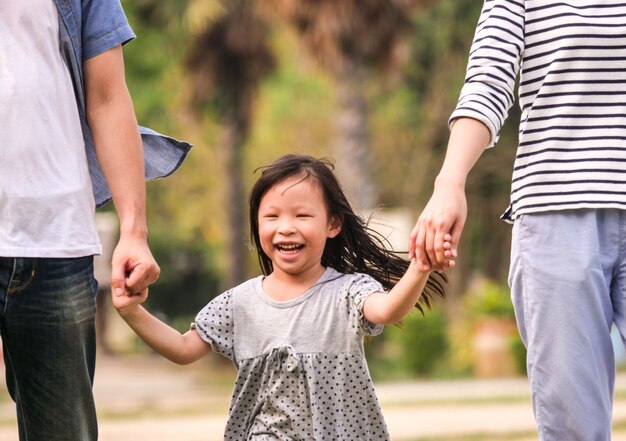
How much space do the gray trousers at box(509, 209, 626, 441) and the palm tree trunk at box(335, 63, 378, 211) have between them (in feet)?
57.7

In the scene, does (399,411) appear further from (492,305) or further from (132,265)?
(132,265)

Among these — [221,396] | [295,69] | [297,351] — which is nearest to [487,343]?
[221,396]

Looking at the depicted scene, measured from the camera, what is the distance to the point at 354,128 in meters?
21.3

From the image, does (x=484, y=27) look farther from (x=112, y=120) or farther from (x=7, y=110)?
(x=7, y=110)

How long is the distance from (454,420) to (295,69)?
25192 mm

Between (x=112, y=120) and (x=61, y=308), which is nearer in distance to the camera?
(x=61, y=308)

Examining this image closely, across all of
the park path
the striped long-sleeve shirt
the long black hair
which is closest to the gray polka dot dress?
the long black hair

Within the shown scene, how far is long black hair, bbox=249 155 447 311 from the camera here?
410cm

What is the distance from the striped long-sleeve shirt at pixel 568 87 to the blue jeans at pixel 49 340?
3.42 ft

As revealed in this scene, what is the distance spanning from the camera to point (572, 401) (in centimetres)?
337

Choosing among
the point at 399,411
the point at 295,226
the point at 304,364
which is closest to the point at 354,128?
the point at 399,411

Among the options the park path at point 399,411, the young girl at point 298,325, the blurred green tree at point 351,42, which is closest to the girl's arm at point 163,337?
the young girl at point 298,325

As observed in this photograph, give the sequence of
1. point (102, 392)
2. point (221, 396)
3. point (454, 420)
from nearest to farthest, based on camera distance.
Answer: point (454, 420) < point (221, 396) < point (102, 392)

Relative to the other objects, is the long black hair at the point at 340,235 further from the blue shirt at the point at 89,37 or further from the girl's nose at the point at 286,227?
the blue shirt at the point at 89,37
